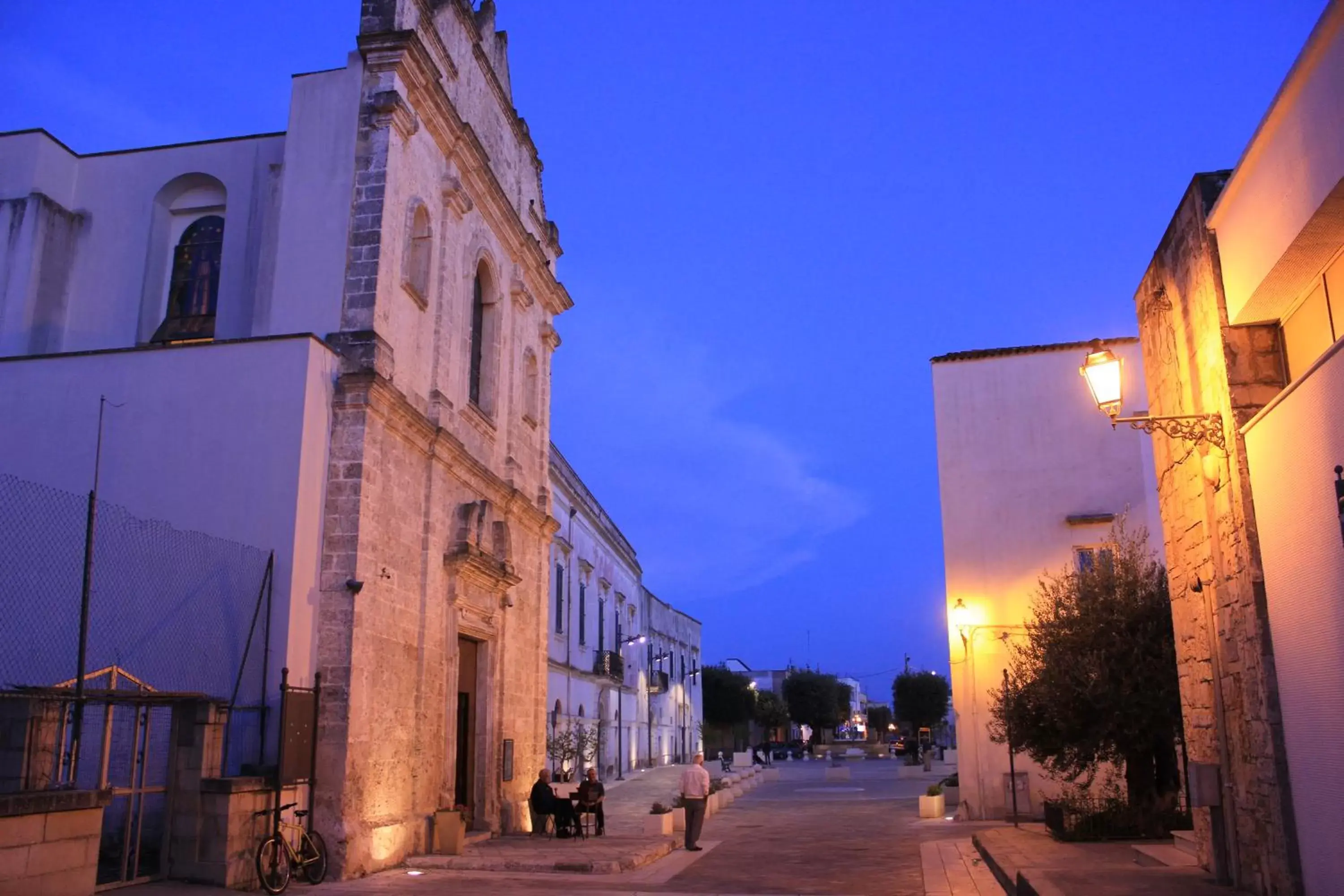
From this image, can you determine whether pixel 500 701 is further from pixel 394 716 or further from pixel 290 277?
pixel 290 277

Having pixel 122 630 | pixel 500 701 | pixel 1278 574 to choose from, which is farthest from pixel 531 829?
pixel 1278 574

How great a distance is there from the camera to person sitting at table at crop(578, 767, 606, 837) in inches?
701

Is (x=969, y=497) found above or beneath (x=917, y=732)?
above

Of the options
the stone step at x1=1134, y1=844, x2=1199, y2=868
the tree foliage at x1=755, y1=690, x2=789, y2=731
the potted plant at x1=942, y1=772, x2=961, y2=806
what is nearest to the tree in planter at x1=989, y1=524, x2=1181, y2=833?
the stone step at x1=1134, y1=844, x2=1199, y2=868

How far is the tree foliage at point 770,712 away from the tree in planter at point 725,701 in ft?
11.1

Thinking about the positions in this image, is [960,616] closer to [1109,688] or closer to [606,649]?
[1109,688]

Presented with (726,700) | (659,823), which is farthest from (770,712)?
(659,823)

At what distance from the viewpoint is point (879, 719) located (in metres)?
99.8

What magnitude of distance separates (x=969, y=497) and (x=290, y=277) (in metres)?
13.6

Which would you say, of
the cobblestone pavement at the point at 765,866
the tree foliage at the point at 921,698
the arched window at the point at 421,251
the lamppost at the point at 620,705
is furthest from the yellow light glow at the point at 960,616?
the tree foliage at the point at 921,698

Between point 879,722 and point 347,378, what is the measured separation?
92999 mm

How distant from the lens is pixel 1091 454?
21500 mm

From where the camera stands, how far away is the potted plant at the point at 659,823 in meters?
18.2

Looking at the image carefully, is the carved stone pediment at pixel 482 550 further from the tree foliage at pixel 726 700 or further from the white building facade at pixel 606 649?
the tree foliage at pixel 726 700
